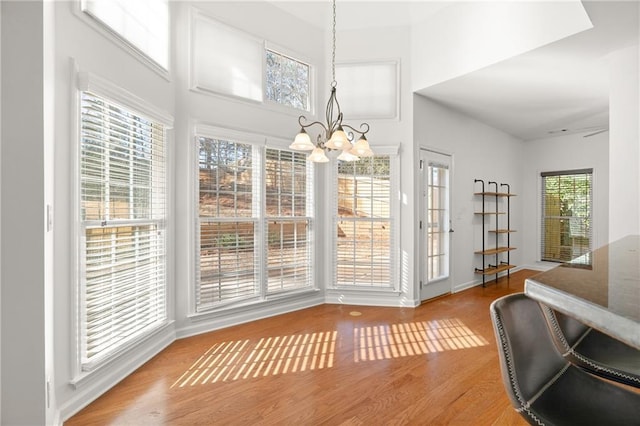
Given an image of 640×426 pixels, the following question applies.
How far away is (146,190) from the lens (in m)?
2.88

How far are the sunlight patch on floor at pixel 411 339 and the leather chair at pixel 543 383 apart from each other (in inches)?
80.6

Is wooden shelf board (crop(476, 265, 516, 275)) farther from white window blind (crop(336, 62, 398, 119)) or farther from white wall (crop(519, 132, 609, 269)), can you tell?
white window blind (crop(336, 62, 398, 119))

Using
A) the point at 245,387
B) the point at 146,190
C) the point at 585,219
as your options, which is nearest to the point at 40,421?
the point at 245,387

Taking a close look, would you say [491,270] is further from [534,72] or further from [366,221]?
[534,72]

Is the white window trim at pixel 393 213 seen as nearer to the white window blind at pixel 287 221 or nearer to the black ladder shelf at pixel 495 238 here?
the white window blind at pixel 287 221

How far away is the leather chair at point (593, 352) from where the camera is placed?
3.52 feet

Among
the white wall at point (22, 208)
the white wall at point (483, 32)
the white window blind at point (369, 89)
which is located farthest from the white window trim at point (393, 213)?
the white wall at point (22, 208)

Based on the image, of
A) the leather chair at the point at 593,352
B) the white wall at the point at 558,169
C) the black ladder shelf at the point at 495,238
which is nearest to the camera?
the leather chair at the point at 593,352

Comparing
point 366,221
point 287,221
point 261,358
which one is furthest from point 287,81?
point 261,358

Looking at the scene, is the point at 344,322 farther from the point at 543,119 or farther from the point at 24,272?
the point at 543,119

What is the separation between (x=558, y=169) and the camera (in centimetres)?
665

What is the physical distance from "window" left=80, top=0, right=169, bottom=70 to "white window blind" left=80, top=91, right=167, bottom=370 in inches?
21.8

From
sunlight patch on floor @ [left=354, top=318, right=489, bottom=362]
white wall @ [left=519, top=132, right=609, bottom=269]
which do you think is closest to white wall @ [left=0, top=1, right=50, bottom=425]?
sunlight patch on floor @ [left=354, top=318, right=489, bottom=362]

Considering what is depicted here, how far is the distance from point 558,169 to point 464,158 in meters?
2.76
